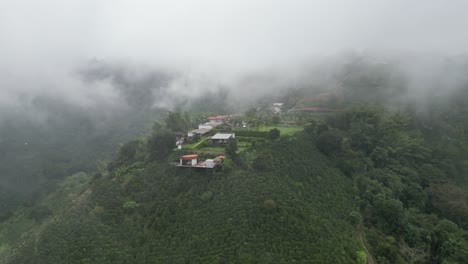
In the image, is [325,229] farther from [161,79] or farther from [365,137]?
[161,79]

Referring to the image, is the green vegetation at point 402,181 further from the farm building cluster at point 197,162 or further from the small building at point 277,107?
the small building at point 277,107

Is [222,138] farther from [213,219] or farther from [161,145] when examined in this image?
[213,219]

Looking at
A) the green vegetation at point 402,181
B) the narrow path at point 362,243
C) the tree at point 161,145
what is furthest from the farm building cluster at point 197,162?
the narrow path at point 362,243

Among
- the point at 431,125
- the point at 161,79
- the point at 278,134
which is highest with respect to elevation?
the point at 161,79

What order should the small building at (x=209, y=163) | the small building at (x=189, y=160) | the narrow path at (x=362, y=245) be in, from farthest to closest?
1. the small building at (x=189, y=160)
2. the small building at (x=209, y=163)
3. the narrow path at (x=362, y=245)

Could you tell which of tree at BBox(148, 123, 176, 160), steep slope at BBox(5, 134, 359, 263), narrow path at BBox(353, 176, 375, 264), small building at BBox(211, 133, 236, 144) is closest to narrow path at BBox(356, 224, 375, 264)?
narrow path at BBox(353, 176, 375, 264)

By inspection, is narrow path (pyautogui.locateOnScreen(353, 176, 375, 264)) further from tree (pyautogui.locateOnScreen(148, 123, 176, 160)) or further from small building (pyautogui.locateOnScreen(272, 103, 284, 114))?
small building (pyautogui.locateOnScreen(272, 103, 284, 114))

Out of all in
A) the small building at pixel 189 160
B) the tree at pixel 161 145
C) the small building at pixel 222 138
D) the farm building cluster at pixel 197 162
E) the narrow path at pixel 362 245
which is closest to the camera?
the narrow path at pixel 362 245

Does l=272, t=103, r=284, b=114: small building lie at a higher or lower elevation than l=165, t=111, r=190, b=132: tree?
lower

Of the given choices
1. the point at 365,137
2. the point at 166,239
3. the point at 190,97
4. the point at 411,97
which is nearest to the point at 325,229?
the point at 166,239
